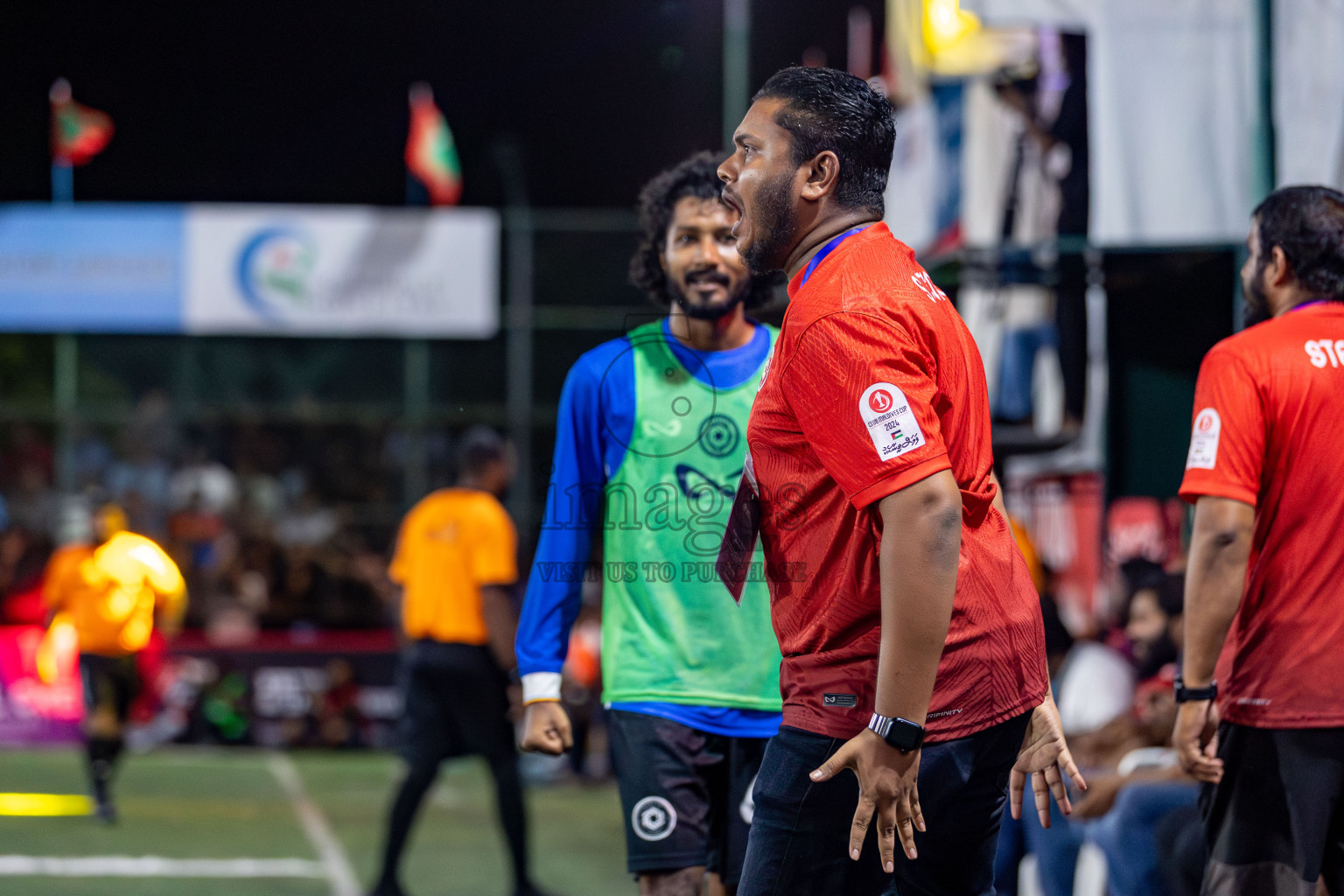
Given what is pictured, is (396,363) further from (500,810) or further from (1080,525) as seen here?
(500,810)

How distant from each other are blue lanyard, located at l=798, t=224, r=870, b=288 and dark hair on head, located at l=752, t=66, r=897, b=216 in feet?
0.17

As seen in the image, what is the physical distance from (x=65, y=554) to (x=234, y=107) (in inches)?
673

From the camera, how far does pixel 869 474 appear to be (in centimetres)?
231

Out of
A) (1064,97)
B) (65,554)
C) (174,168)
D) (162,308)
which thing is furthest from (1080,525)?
(174,168)

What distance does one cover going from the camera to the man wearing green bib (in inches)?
146

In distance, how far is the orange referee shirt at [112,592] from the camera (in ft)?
31.9

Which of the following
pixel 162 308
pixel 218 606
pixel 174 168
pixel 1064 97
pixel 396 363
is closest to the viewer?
pixel 1064 97

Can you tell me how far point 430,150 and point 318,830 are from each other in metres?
12.6

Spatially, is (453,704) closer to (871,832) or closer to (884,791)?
(871,832)

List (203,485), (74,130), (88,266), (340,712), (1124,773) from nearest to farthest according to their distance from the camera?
1. (1124,773)
2. (340,712)
3. (88,266)
4. (203,485)
5. (74,130)

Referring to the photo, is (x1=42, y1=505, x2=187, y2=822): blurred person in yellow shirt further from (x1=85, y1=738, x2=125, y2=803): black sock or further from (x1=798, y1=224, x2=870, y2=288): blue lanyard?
(x1=798, y1=224, x2=870, y2=288): blue lanyard

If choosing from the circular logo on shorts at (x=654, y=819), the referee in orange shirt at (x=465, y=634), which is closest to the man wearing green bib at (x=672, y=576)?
the circular logo on shorts at (x=654, y=819)

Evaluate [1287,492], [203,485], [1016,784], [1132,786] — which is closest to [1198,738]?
[1287,492]

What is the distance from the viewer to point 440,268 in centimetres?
1666
